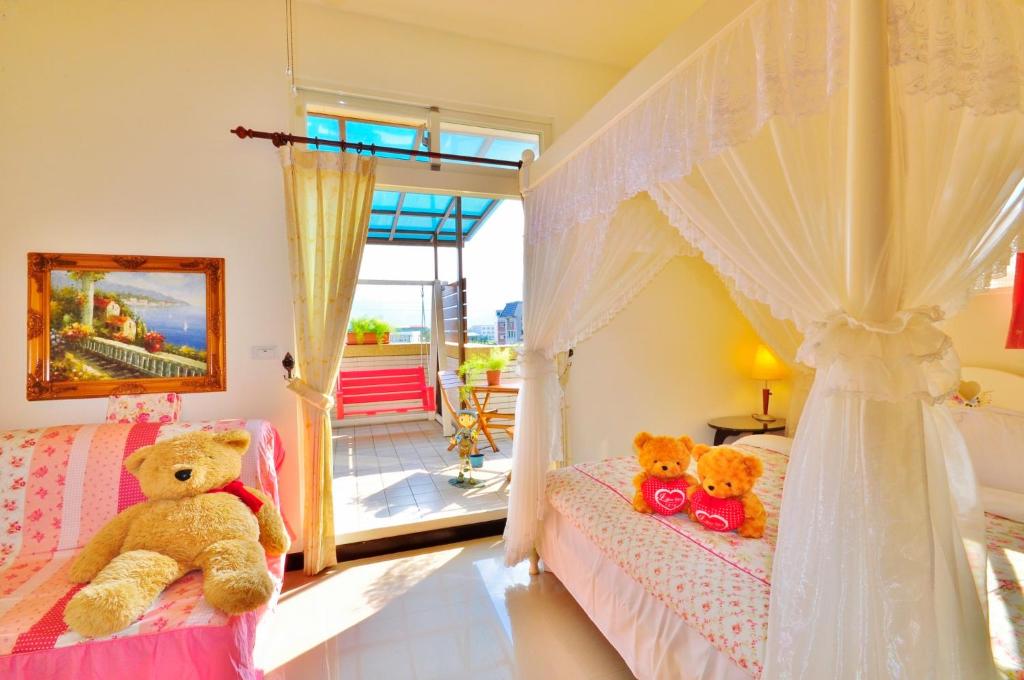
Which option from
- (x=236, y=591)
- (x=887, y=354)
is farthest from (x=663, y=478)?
(x=236, y=591)

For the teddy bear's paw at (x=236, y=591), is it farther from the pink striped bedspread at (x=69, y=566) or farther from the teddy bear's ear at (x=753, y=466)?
the teddy bear's ear at (x=753, y=466)

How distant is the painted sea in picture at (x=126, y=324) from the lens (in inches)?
88.5

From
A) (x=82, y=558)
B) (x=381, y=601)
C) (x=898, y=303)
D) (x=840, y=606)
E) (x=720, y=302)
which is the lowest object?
(x=381, y=601)

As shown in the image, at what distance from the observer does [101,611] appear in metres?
1.31

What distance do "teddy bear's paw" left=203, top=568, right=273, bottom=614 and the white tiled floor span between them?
60 centimetres

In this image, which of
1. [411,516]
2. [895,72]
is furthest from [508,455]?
[895,72]

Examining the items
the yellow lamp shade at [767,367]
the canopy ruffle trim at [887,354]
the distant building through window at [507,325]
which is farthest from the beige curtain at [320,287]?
the yellow lamp shade at [767,367]

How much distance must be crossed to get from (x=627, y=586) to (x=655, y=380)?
200cm

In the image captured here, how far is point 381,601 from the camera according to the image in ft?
7.47

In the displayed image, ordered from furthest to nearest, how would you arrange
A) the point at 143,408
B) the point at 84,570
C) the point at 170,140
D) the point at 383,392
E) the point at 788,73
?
the point at 383,392 → the point at 170,140 → the point at 143,408 → the point at 84,570 → the point at 788,73

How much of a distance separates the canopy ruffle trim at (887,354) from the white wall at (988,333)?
6.71 ft

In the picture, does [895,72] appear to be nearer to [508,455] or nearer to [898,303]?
[898,303]

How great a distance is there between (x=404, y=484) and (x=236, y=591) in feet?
7.34

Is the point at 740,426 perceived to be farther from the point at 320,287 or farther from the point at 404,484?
the point at 320,287
